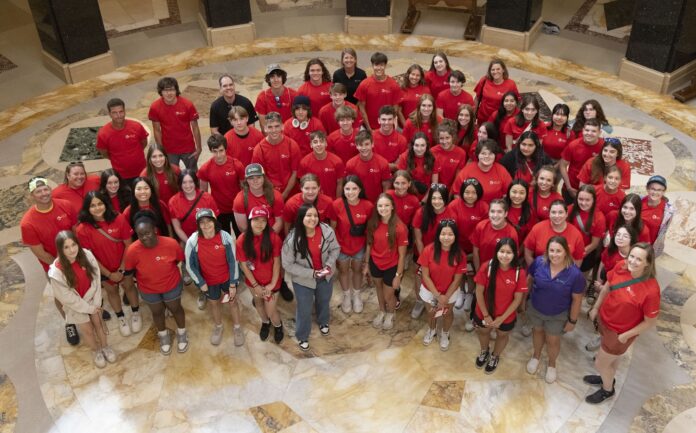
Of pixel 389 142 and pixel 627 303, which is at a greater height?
pixel 389 142

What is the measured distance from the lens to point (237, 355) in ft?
19.9

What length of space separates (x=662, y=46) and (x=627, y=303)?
674 cm

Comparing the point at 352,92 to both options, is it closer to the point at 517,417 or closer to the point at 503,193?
the point at 503,193

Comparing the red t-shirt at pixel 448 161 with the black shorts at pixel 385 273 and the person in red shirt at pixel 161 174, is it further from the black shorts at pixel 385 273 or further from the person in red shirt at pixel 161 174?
the person in red shirt at pixel 161 174

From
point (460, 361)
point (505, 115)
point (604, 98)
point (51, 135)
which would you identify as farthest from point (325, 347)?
point (604, 98)

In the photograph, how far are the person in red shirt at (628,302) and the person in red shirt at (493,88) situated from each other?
10.2ft

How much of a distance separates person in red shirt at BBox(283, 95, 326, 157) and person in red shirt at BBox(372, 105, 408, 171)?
1.98 ft

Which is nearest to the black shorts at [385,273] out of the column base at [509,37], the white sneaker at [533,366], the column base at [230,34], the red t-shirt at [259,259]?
the red t-shirt at [259,259]

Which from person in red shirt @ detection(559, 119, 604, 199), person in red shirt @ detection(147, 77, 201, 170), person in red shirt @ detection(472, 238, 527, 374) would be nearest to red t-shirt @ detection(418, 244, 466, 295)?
person in red shirt @ detection(472, 238, 527, 374)

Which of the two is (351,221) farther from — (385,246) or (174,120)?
(174,120)

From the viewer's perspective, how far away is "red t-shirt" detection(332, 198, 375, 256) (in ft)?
19.3

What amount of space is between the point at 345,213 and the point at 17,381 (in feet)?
11.0

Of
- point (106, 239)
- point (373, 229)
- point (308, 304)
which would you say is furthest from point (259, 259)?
point (106, 239)

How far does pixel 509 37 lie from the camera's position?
11953 millimetres
